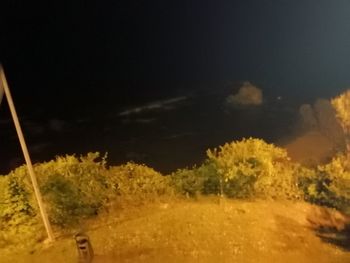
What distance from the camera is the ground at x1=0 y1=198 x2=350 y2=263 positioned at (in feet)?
19.4

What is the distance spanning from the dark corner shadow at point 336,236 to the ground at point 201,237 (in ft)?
0.33

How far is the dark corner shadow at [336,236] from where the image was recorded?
6.49 metres

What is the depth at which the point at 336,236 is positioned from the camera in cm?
679

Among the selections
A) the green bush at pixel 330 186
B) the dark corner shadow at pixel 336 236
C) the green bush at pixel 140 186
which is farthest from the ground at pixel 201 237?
the green bush at pixel 330 186

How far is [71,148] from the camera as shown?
10.2 metres

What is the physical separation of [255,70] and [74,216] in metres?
7.70

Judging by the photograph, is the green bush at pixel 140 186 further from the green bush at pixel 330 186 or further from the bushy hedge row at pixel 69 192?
the green bush at pixel 330 186

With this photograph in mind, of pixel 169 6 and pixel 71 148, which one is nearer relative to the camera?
pixel 71 148

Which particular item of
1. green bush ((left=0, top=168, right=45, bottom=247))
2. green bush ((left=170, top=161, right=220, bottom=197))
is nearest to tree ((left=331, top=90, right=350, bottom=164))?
green bush ((left=170, top=161, right=220, bottom=197))

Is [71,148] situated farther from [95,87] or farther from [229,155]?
[229,155]

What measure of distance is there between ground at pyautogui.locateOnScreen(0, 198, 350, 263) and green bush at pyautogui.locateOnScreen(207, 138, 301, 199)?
0.82 ft

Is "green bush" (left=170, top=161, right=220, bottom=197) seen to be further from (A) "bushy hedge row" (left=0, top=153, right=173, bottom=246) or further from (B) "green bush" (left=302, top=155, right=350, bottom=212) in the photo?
(B) "green bush" (left=302, top=155, right=350, bottom=212)

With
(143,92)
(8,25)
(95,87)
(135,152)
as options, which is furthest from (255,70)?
(8,25)

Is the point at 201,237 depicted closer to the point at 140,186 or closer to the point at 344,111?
the point at 140,186
